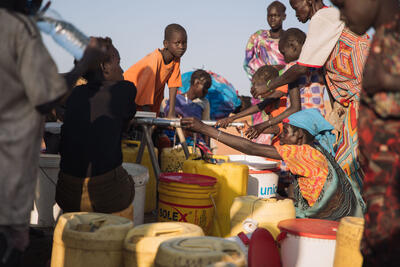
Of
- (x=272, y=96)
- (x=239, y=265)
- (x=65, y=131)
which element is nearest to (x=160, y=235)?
(x=239, y=265)

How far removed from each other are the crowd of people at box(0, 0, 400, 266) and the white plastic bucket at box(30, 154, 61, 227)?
0.61 m

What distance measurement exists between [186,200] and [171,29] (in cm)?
274

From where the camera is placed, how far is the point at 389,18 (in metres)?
1.44

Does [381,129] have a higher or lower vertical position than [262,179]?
higher

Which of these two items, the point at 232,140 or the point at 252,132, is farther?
the point at 252,132

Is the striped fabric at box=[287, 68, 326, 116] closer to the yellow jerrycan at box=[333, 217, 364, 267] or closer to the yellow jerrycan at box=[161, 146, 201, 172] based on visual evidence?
the yellow jerrycan at box=[161, 146, 201, 172]

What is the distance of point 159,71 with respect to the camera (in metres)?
5.33

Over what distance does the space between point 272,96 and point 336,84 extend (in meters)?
1.63

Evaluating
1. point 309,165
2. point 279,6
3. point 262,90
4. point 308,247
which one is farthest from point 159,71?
point 308,247

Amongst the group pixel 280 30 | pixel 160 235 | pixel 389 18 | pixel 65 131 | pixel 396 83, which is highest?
pixel 280 30

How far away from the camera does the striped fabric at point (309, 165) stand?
3221 mm

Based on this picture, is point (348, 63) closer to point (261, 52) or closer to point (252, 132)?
point (252, 132)

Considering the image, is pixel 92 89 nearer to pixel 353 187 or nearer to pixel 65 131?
pixel 65 131

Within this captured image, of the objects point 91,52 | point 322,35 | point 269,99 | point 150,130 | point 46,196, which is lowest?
point 46,196
